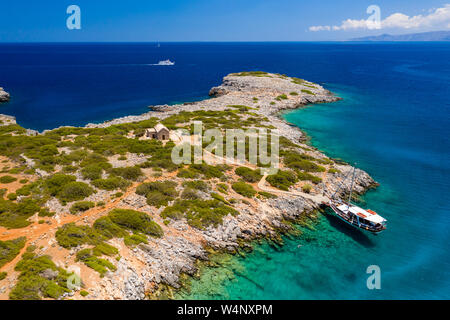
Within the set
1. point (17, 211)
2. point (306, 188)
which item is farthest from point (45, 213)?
point (306, 188)

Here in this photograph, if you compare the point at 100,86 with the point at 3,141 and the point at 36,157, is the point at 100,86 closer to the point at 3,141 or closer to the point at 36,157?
the point at 3,141

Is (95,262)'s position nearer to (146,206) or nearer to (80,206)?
(80,206)

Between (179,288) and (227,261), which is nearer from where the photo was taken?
(179,288)

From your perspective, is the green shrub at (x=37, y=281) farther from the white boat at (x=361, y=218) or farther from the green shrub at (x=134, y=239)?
the white boat at (x=361, y=218)

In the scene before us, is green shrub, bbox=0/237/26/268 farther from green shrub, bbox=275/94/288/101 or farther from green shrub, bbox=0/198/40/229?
green shrub, bbox=275/94/288/101

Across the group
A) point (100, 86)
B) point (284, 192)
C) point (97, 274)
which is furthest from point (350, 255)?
point (100, 86)
